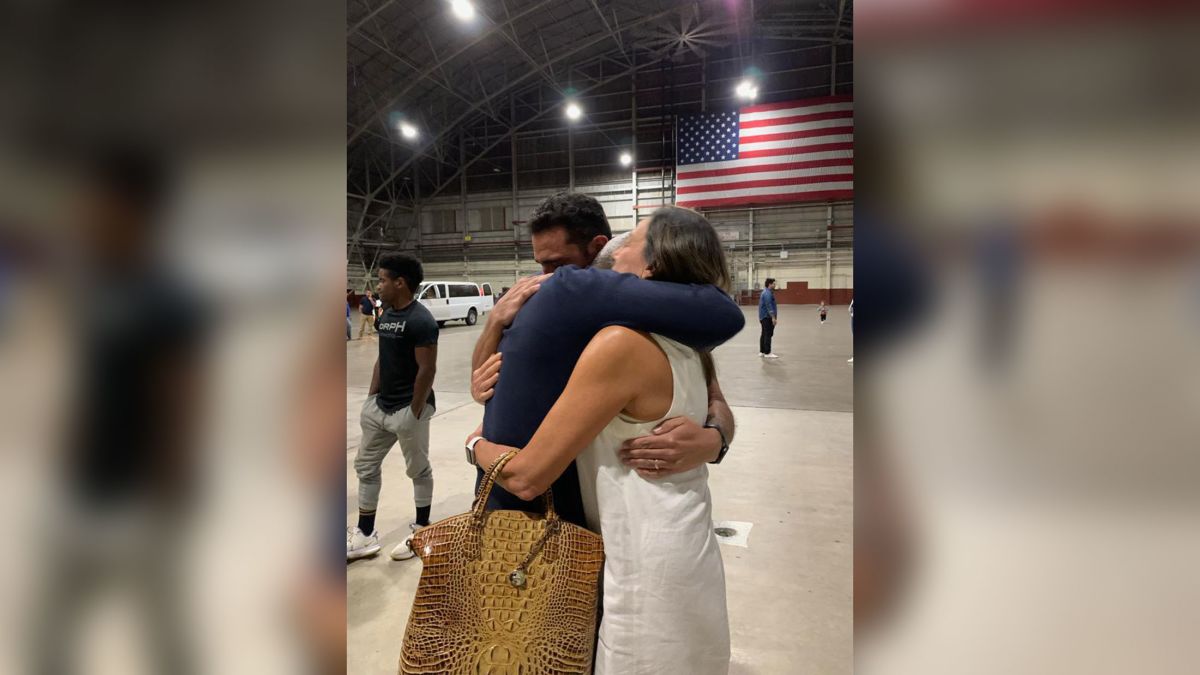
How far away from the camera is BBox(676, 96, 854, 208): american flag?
13.3m

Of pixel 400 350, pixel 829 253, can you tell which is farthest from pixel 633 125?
pixel 400 350

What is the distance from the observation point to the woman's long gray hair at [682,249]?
1018 mm

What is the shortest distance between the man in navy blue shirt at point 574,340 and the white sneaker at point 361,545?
189 centimetres

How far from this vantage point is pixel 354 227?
71.3ft

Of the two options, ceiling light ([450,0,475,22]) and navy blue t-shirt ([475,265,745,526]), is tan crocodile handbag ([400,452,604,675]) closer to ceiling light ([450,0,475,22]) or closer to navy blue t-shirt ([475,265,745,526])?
navy blue t-shirt ([475,265,745,526])

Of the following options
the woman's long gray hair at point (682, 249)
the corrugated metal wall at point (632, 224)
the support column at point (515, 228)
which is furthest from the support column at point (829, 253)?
the woman's long gray hair at point (682, 249)

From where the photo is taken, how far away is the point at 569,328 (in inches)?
38.2

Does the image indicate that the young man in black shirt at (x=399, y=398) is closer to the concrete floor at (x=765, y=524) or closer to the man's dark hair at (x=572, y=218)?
the concrete floor at (x=765, y=524)

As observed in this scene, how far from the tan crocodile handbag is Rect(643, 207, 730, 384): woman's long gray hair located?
17.6 inches

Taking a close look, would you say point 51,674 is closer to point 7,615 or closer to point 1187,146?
point 7,615

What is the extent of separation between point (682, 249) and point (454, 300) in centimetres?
1588

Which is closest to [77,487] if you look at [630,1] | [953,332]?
[953,332]

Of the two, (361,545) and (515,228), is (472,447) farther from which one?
(515,228)

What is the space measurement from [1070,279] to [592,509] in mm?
897
